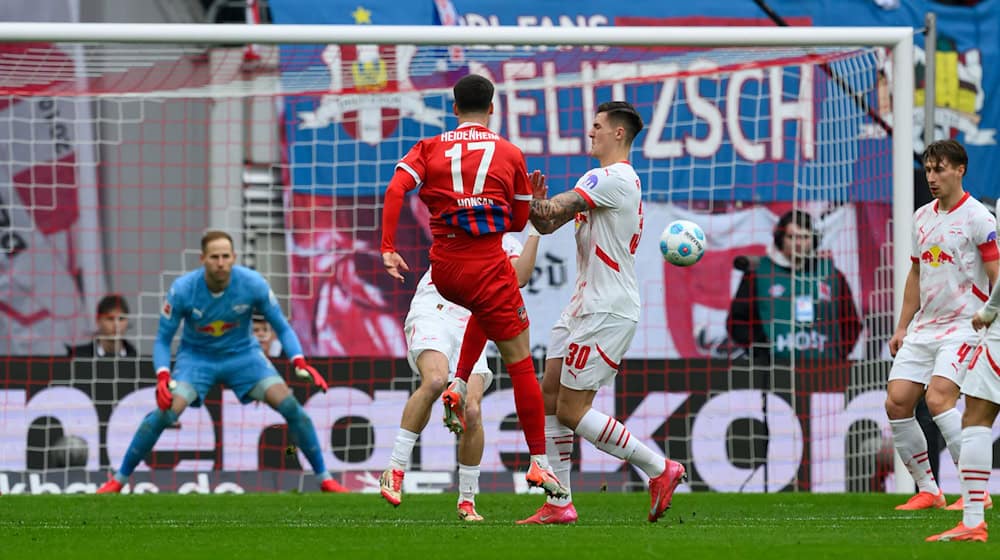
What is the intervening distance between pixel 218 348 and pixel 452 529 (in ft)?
14.5

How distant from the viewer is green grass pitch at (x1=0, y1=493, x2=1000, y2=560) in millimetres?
6938

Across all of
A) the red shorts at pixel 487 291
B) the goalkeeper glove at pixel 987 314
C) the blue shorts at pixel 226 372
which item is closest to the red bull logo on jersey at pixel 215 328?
the blue shorts at pixel 226 372

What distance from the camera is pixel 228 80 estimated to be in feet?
45.8

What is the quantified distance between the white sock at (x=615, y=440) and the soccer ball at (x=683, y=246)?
1.06 m

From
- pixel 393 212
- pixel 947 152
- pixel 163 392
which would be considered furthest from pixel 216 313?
pixel 947 152

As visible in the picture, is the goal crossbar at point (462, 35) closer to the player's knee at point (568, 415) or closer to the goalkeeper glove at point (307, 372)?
the goalkeeper glove at point (307, 372)

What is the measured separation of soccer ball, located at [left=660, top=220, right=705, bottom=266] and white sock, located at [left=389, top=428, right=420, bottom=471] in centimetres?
170

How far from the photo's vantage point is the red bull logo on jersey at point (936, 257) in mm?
9632

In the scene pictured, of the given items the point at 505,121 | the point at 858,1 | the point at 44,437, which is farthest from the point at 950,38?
the point at 44,437

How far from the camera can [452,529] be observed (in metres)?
8.17

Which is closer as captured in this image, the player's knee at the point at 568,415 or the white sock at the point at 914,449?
the player's knee at the point at 568,415

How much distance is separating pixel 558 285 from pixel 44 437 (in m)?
4.70

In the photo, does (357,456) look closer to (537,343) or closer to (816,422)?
(537,343)

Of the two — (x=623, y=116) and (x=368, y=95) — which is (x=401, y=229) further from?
(x=623, y=116)
